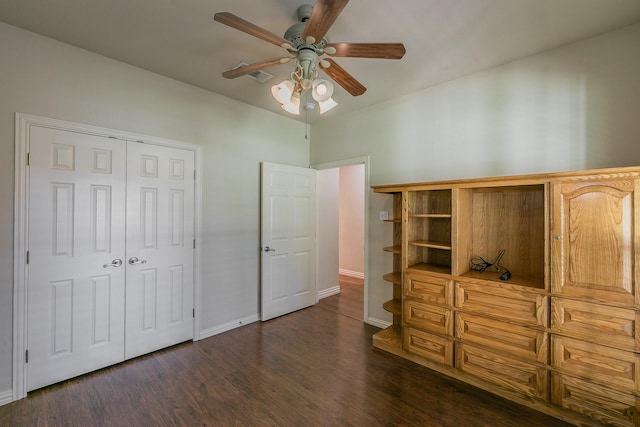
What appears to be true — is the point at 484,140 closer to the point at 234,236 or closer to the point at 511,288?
the point at 511,288

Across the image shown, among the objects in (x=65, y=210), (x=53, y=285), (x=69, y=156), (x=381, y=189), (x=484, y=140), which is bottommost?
(x=53, y=285)

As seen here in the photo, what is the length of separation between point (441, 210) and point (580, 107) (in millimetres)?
1360

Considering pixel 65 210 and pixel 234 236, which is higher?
pixel 65 210

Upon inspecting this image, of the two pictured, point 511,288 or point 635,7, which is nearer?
point 635,7

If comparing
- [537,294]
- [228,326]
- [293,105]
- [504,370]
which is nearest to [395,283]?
[504,370]

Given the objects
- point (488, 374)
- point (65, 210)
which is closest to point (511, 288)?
point (488, 374)

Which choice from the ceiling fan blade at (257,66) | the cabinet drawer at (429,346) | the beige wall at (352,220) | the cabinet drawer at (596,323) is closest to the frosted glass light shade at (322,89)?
the ceiling fan blade at (257,66)

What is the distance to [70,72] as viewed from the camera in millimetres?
2371

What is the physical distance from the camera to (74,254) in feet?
7.84

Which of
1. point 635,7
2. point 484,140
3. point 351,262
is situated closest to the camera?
point 635,7

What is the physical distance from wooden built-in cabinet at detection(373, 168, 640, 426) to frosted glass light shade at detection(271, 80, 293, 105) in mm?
1457

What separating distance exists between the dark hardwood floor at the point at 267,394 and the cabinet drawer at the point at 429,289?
25.4 inches

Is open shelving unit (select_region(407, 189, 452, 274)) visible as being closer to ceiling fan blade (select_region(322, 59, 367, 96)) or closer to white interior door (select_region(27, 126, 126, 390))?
ceiling fan blade (select_region(322, 59, 367, 96))

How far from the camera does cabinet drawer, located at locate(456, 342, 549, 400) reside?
2.06 meters
